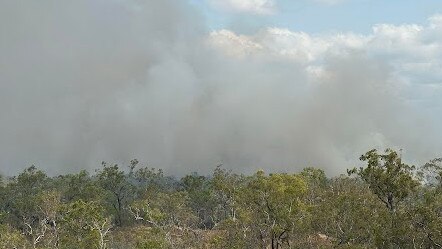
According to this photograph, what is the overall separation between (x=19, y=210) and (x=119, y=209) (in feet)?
78.2

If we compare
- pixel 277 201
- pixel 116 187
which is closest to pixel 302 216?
pixel 277 201

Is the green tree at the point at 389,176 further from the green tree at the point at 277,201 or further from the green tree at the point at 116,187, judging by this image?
the green tree at the point at 116,187

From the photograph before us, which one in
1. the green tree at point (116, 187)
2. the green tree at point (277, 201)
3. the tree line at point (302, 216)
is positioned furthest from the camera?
the green tree at point (116, 187)

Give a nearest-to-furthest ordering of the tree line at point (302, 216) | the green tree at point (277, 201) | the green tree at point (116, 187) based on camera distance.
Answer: the tree line at point (302, 216)
the green tree at point (277, 201)
the green tree at point (116, 187)

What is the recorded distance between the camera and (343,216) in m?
51.3

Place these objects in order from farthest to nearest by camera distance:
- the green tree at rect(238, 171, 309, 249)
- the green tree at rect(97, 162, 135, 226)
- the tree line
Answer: the green tree at rect(97, 162, 135, 226) → the green tree at rect(238, 171, 309, 249) → the tree line

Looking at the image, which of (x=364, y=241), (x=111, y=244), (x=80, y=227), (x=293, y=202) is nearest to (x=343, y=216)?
(x=364, y=241)

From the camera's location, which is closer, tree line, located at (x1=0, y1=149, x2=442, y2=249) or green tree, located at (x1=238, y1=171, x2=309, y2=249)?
tree line, located at (x1=0, y1=149, x2=442, y2=249)

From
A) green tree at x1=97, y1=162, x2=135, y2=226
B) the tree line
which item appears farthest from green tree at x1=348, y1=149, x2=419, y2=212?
green tree at x1=97, y1=162, x2=135, y2=226

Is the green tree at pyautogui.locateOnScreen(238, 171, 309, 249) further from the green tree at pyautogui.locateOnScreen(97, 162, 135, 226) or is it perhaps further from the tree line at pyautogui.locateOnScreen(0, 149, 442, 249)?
the green tree at pyautogui.locateOnScreen(97, 162, 135, 226)

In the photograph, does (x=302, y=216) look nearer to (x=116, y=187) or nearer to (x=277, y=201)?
(x=277, y=201)

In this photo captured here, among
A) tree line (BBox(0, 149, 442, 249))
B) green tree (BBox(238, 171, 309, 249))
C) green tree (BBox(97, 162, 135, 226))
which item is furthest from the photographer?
green tree (BBox(97, 162, 135, 226))

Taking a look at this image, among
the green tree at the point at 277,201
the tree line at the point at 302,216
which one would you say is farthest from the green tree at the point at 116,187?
the green tree at the point at 277,201

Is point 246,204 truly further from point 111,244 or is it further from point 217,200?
point 217,200
